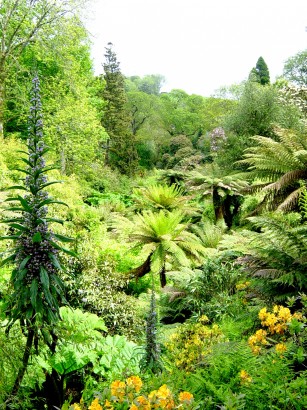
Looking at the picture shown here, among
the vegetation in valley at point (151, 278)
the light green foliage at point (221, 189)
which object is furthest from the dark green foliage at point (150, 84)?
the light green foliage at point (221, 189)

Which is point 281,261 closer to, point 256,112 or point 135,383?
point 135,383

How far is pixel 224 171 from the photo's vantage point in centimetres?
1059

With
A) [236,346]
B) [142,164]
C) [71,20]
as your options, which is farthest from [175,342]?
[142,164]

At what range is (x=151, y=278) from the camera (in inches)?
219

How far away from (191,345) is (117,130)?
18.9m

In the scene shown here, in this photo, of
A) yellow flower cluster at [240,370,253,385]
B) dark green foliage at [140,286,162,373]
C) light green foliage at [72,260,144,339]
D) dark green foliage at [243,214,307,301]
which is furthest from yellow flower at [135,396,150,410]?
light green foliage at [72,260,144,339]

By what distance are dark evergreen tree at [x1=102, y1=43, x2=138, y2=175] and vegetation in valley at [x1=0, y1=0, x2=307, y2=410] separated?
7.05 m

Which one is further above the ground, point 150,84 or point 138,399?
point 150,84

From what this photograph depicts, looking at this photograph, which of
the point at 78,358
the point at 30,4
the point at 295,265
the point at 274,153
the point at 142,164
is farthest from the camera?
the point at 142,164

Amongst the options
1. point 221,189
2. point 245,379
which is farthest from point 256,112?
point 245,379

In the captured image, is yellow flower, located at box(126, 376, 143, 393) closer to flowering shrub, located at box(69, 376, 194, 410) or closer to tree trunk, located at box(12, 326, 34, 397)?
flowering shrub, located at box(69, 376, 194, 410)

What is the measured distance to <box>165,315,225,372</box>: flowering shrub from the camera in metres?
2.59

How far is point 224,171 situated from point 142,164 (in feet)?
47.7

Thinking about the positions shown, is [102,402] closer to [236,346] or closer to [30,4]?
[236,346]
